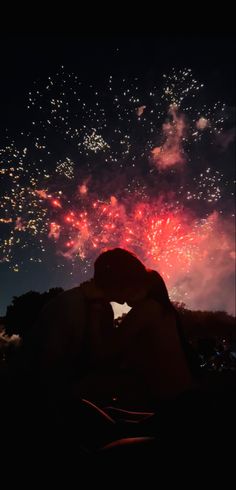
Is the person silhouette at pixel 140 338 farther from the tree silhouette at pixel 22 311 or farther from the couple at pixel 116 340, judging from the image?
→ the tree silhouette at pixel 22 311

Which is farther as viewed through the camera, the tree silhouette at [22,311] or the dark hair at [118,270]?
the tree silhouette at [22,311]

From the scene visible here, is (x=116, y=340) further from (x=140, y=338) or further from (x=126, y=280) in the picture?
(x=126, y=280)

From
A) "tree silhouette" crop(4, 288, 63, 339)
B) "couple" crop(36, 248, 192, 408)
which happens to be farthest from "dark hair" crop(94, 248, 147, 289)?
"tree silhouette" crop(4, 288, 63, 339)

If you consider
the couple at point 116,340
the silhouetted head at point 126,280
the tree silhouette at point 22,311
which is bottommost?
the couple at point 116,340

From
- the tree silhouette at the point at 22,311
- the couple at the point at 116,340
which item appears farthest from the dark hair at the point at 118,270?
the tree silhouette at the point at 22,311

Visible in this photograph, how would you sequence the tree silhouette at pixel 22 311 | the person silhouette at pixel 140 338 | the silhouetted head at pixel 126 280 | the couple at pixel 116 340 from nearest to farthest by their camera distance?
1. the couple at pixel 116 340
2. the person silhouette at pixel 140 338
3. the silhouetted head at pixel 126 280
4. the tree silhouette at pixel 22 311

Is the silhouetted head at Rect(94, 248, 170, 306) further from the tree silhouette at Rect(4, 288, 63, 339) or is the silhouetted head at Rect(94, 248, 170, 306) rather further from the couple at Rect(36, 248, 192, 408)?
the tree silhouette at Rect(4, 288, 63, 339)

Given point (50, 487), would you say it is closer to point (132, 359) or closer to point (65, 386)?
point (65, 386)
